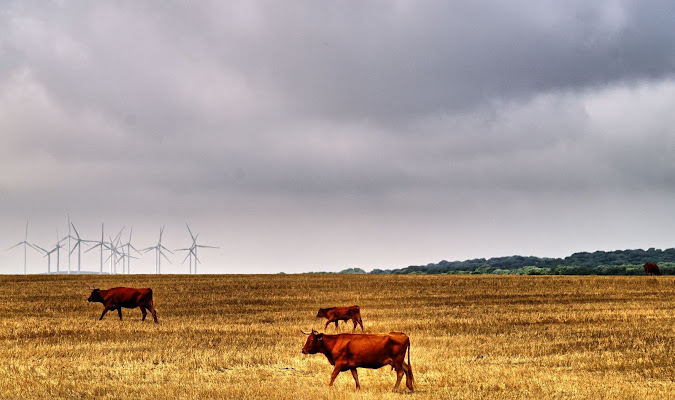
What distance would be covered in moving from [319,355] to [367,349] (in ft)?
26.6

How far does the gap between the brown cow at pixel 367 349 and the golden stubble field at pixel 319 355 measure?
2.21 ft

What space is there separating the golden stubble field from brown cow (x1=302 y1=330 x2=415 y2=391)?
26.5 inches

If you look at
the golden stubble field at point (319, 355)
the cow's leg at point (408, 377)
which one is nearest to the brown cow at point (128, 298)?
the golden stubble field at point (319, 355)

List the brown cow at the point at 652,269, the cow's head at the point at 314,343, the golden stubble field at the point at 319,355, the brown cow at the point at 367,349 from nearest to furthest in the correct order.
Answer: the brown cow at the point at 367,349, the cow's head at the point at 314,343, the golden stubble field at the point at 319,355, the brown cow at the point at 652,269

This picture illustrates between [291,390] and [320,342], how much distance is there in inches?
57.0

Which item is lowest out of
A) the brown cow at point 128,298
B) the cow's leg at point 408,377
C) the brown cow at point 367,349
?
the cow's leg at point 408,377

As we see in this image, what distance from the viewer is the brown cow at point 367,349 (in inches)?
680

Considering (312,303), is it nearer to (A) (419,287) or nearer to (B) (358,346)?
(A) (419,287)

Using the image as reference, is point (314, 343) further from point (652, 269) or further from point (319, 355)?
point (652, 269)

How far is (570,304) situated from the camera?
46.7 m

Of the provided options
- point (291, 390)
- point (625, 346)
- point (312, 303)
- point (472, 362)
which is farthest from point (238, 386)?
point (312, 303)

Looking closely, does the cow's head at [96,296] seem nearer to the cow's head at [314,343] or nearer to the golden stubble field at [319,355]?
the golden stubble field at [319,355]

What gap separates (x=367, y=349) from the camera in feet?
56.9

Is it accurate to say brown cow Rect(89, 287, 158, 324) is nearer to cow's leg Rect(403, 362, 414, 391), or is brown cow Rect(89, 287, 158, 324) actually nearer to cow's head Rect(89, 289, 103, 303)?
cow's head Rect(89, 289, 103, 303)
